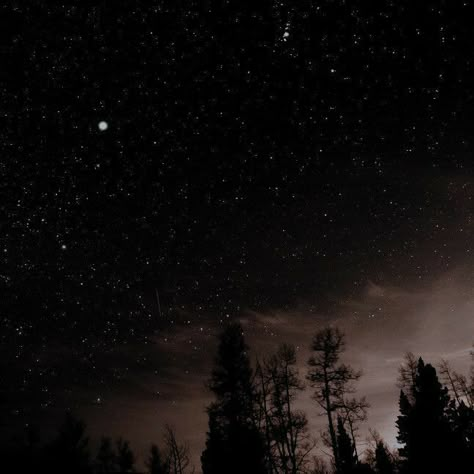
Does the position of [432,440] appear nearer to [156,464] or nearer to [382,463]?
[382,463]

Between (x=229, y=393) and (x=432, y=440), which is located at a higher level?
(x=229, y=393)

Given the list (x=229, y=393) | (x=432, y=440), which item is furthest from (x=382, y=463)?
(x=229, y=393)

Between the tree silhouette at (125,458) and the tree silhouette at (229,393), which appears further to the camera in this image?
the tree silhouette at (125,458)

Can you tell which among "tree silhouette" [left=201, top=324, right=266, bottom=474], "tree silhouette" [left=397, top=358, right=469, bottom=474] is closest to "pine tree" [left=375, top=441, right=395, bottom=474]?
"tree silhouette" [left=397, top=358, right=469, bottom=474]

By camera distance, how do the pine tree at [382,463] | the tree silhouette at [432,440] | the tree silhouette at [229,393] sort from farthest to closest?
the pine tree at [382,463] → the tree silhouette at [229,393] → the tree silhouette at [432,440]

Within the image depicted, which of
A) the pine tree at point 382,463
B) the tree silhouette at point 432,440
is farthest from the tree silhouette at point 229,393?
the pine tree at point 382,463

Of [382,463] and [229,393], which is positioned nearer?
[229,393]

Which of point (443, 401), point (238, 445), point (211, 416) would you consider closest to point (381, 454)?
point (443, 401)

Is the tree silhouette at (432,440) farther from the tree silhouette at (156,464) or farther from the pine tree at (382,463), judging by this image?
the tree silhouette at (156,464)

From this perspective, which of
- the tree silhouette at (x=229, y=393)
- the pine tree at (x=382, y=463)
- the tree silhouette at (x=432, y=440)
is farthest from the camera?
the pine tree at (x=382, y=463)

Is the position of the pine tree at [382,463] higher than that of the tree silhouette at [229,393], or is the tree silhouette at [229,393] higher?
the tree silhouette at [229,393]

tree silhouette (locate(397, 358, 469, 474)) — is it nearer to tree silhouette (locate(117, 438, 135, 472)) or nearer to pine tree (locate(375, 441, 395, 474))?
pine tree (locate(375, 441, 395, 474))

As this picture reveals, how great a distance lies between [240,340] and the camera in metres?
21.4

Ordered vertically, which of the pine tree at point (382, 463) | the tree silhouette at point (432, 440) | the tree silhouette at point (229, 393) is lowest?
the pine tree at point (382, 463)
